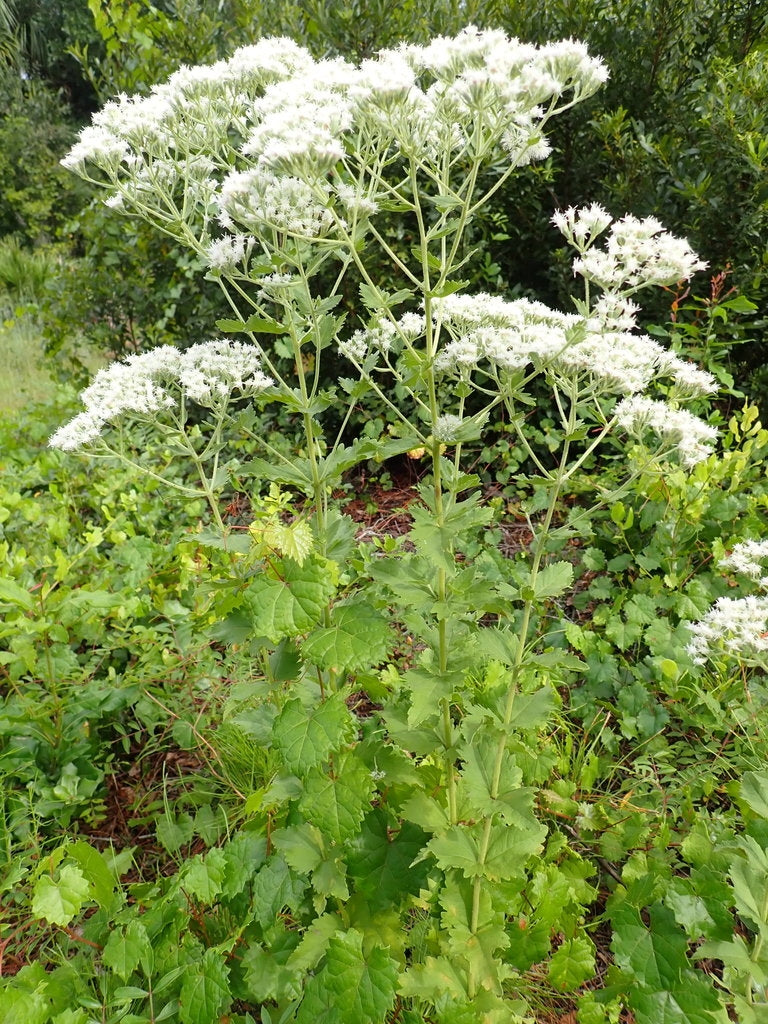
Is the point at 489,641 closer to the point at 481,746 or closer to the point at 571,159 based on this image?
the point at 481,746

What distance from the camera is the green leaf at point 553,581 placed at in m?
1.53

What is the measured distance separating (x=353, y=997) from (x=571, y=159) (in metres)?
4.52

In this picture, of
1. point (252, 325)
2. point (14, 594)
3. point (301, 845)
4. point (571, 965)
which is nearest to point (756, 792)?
point (571, 965)

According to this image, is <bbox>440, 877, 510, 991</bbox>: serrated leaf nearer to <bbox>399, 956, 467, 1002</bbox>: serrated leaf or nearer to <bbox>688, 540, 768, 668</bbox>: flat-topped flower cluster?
<bbox>399, 956, 467, 1002</bbox>: serrated leaf

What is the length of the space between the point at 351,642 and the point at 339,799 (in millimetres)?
361

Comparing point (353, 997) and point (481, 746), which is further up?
point (481, 746)

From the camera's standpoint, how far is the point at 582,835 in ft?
7.15

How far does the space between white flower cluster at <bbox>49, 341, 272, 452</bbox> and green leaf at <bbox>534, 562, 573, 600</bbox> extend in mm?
949

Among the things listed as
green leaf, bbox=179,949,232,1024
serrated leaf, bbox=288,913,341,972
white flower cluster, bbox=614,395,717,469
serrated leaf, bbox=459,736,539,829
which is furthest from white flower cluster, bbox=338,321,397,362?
green leaf, bbox=179,949,232,1024

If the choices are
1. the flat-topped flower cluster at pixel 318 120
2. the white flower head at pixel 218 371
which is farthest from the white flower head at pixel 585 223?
the white flower head at pixel 218 371

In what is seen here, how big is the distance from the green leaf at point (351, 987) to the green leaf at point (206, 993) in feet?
0.63

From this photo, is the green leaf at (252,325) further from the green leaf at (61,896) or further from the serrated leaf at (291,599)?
the green leaf at (61,896)

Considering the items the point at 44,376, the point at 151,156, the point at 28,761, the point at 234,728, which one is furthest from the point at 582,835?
the point at 44,376

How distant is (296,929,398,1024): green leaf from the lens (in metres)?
1.35
